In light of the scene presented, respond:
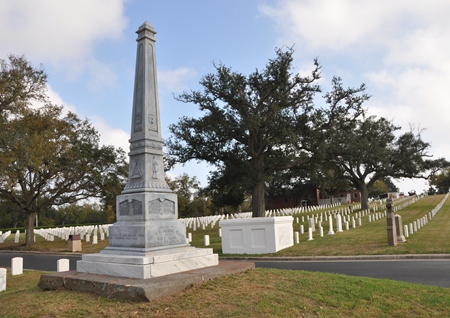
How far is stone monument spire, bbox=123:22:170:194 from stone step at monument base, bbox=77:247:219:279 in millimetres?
1350

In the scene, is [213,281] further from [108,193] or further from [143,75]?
[108,193]

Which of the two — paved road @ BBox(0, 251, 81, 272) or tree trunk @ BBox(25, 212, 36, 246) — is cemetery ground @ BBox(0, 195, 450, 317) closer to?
paved road @ BBox(0, 251, 81, 272)

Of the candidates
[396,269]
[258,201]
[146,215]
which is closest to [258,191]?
[258,201]

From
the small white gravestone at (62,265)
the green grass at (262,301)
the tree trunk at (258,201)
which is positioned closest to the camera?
the green grass at (262,301)

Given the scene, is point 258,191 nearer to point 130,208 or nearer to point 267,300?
point 130,208

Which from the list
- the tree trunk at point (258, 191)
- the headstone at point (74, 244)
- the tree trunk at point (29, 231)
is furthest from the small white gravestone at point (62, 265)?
the tree trunk at point (29, 231)

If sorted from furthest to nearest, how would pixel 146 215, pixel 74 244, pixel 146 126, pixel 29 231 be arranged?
pixel 29 231 < pixel 74 244 < pixel 146 126 < pixel 146 215

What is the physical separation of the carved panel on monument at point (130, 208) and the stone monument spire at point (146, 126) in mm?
238

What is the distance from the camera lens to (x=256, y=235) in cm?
1552

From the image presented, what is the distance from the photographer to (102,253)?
745 centimetres

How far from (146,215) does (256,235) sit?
9059mm

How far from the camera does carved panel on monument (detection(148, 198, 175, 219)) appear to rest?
7.31 metres

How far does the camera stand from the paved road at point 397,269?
8.64m

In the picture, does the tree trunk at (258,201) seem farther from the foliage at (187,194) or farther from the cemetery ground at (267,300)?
the foliage at (187,194)
